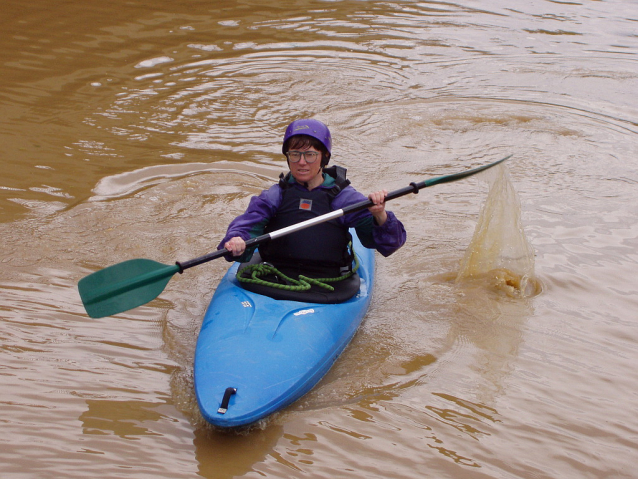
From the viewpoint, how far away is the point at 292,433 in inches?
125

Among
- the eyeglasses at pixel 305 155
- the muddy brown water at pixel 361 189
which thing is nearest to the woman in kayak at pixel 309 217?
the eyeglasses at pixel 305 155

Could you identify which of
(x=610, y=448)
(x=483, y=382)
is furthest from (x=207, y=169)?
(x=610, y=448)

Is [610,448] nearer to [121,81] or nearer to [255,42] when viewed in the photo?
[121,81]

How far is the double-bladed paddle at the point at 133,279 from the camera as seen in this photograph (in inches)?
142

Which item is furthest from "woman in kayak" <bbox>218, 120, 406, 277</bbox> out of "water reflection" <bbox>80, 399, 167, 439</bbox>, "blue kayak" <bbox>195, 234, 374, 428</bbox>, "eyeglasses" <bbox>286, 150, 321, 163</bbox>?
"water reflection" <bbox>80, 399, 167, 439</bbox>

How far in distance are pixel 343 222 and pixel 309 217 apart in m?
0.21

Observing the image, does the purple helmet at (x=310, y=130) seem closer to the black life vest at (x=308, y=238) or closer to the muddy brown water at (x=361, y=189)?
the black life vest at (x=308, y=238)

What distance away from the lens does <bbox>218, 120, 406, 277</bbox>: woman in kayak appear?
3875 mm

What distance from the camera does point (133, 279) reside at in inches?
146

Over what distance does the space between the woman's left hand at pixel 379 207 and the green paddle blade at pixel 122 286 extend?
1142mm

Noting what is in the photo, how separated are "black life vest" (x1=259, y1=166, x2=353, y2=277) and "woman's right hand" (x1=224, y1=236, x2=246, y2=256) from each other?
37 centimetres

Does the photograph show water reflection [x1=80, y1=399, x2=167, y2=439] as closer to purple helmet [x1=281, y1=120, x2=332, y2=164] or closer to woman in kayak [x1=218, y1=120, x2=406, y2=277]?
woman in kayak [x1=218, y1=120, x2=406, y2=277]

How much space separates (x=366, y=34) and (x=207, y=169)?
5580mm

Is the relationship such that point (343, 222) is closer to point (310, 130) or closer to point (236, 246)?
point (310, 130)
